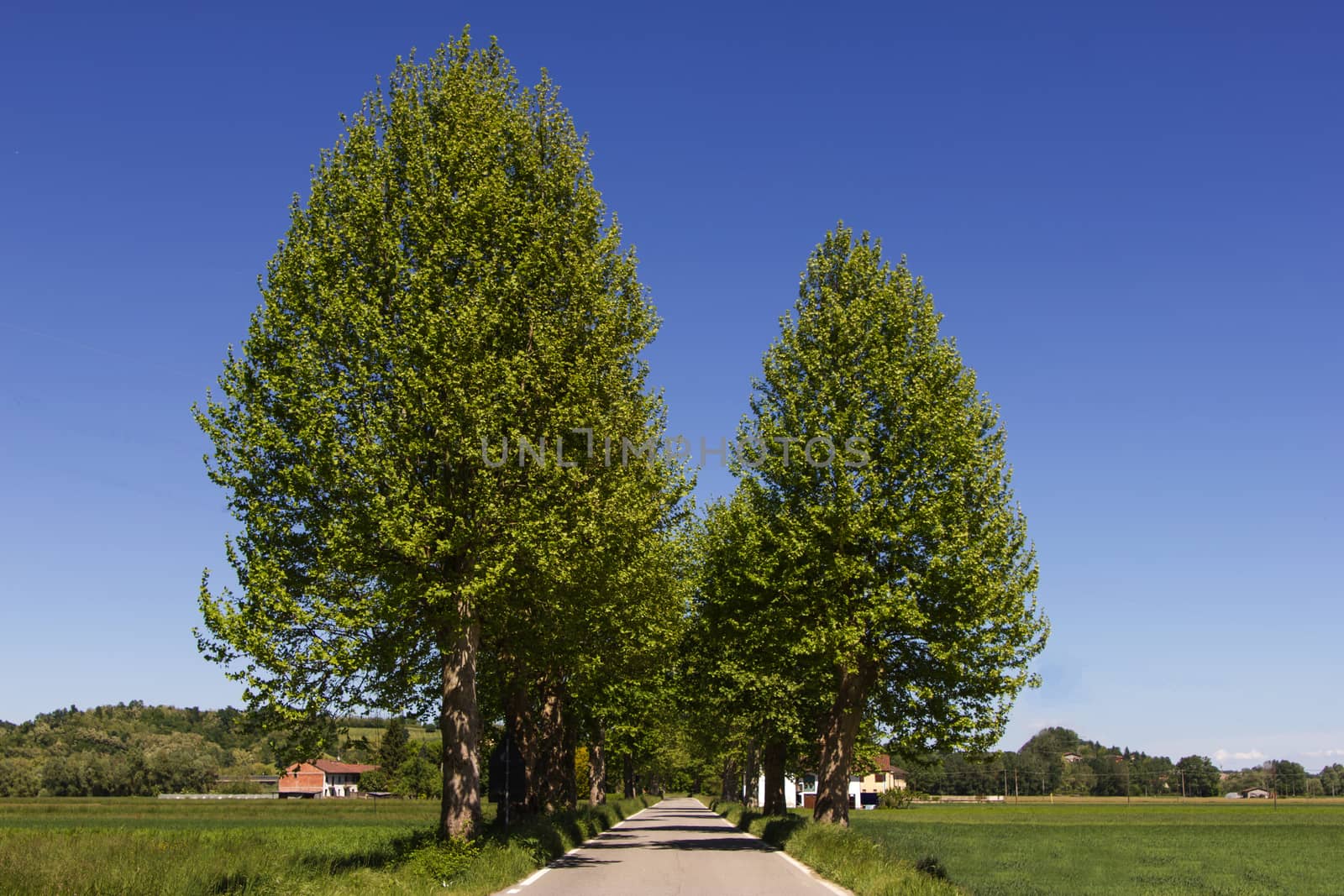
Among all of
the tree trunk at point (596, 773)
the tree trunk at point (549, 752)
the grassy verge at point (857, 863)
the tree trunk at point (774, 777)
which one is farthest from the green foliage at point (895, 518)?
the tree trunk at point (596, 773)

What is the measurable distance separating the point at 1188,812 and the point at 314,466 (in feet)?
341

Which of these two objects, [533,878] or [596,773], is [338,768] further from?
[533,878]

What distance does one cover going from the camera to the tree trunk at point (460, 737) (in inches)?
869

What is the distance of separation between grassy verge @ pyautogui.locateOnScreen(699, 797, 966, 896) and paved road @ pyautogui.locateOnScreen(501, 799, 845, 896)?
0.47 m

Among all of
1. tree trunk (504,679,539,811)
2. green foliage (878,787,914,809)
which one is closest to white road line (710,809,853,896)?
tree trunk (504,679,539,811)

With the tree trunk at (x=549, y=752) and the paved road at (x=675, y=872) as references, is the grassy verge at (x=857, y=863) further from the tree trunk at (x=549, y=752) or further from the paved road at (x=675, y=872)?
the tree trunk at (x=549, y=752)

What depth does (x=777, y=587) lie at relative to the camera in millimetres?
28500

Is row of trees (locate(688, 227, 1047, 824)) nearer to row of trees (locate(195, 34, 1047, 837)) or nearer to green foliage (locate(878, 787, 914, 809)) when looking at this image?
row of trees (locate(195, 34, 1047, 837))

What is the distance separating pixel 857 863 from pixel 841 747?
8722 millimetres

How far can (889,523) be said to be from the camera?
26844mm

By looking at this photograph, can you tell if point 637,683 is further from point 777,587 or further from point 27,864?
point 27,864

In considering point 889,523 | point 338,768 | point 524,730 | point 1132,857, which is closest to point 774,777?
point 1132,857

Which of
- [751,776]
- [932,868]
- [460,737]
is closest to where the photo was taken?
[932,868]

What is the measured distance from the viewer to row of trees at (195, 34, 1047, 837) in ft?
66.3
